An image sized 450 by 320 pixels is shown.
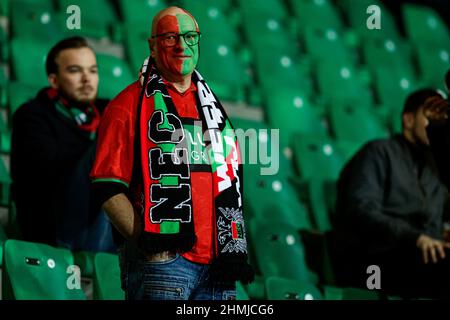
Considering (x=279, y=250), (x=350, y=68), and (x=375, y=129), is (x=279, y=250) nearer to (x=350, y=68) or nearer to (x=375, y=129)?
(x=375, y=129)

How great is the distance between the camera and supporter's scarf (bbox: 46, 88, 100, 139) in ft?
9.02

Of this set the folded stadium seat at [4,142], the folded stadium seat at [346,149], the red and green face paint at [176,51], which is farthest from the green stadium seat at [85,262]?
the folded stadium seat at [346,149]

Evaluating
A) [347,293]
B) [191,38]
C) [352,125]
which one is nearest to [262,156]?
[347,293]

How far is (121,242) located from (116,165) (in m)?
0.14

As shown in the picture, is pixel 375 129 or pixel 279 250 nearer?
pixel 279 250

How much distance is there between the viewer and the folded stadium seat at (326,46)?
467 cm

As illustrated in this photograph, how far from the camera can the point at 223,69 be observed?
405cm

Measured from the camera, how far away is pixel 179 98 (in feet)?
5.68

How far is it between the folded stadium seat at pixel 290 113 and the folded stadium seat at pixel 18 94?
1.10 metres

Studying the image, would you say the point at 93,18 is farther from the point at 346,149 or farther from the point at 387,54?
the point at 387,54

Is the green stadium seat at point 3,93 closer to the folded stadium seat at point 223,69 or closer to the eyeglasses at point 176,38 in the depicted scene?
the folded stadium seat at point 223,69

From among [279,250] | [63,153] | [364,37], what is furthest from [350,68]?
[63,153]

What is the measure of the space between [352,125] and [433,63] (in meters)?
1.13
